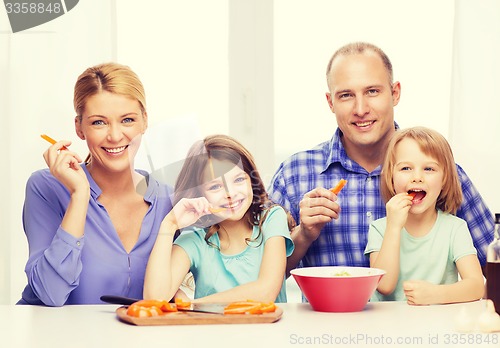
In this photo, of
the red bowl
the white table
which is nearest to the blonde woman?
the white table

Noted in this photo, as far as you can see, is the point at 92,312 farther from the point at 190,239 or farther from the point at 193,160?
the point at 193,160

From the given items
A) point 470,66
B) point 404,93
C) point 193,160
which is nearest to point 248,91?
point 404,93

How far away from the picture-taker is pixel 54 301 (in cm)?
151

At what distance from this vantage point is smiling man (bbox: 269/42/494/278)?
194 centimetres

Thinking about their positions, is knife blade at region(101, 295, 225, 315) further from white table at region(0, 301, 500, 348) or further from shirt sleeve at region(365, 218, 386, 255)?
shirt sleeve at region(365, 218, 386, 255)

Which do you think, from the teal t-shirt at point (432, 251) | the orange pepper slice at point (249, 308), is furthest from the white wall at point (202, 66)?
the orange pepper slice at point (249, 308)

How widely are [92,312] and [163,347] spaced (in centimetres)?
35

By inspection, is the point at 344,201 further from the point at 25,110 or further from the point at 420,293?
the point at 25,110

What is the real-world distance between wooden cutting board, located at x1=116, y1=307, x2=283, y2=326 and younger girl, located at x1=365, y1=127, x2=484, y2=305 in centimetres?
40

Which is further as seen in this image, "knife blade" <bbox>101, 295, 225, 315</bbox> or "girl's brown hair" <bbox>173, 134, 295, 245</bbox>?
"girl's brown hair" <bbox>173, 134, 295, 245</bbox>

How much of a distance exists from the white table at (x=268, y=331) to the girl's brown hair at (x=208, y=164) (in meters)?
0.34

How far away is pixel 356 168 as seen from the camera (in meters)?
1.98

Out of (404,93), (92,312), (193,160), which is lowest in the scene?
(92,312)

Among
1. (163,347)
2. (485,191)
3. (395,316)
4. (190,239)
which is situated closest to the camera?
(163,347)
